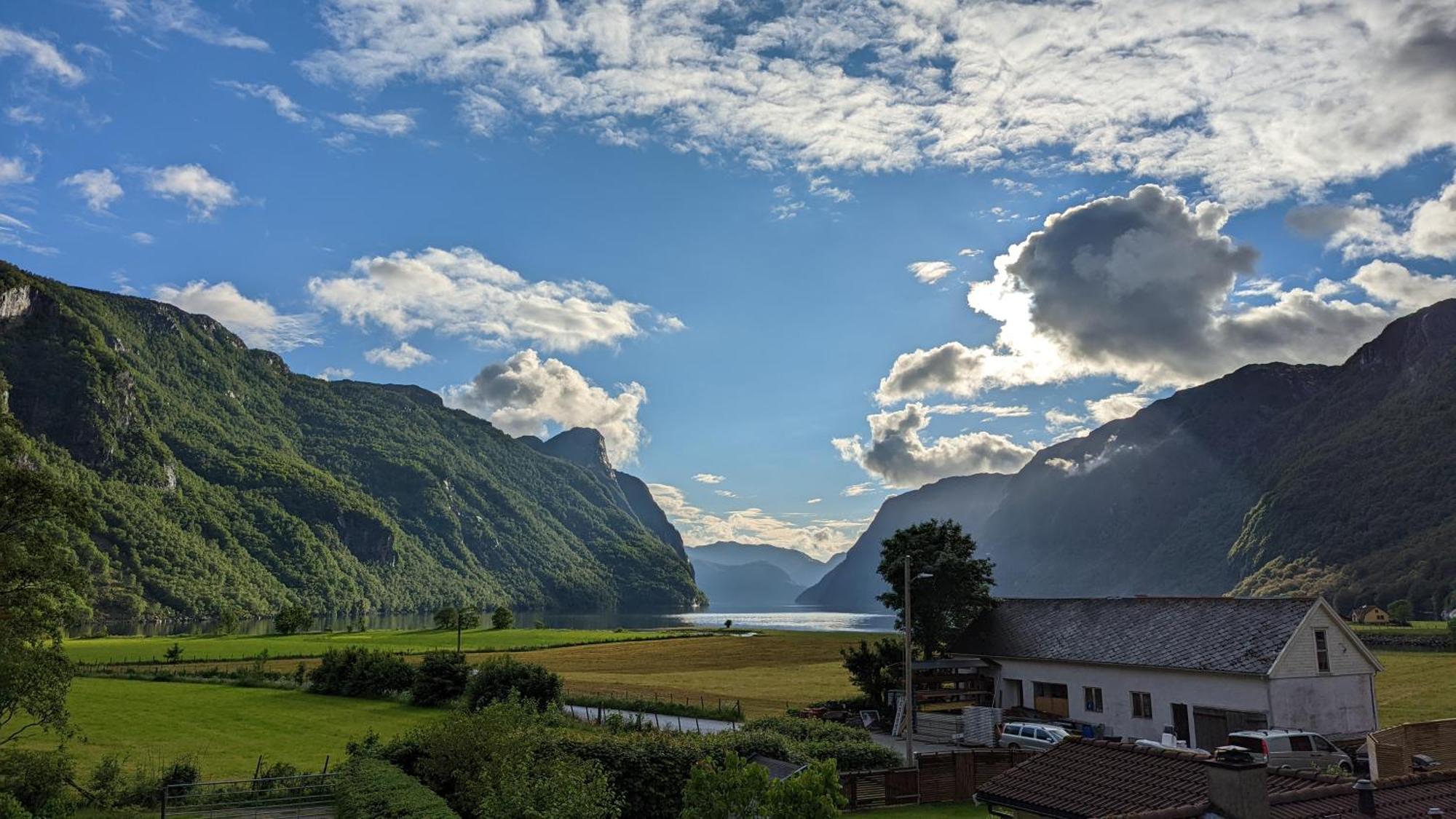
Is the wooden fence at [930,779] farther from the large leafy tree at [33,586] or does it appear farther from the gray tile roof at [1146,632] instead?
the large leafy tree at [33,586]

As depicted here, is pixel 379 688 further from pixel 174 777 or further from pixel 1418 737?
pixel 1418 737

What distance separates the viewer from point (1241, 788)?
12.2 m

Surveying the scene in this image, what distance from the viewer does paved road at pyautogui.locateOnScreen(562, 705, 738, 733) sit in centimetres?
4862

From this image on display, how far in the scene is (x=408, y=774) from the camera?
3375cm

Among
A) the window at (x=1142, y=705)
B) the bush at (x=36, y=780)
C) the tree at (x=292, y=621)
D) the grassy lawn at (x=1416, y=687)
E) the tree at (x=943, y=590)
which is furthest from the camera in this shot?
the tree at (x=292, y=621)

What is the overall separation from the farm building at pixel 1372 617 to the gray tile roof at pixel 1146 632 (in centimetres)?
11490

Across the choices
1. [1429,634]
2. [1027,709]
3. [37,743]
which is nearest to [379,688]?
[37,743]

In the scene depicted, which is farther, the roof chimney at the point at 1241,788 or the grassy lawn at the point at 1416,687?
the grassy lawn at the point at 1416,687

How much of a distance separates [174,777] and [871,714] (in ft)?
Result: 109

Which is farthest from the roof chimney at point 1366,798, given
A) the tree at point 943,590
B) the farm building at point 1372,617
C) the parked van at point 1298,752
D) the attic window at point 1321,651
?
the farm building at point 1372,617

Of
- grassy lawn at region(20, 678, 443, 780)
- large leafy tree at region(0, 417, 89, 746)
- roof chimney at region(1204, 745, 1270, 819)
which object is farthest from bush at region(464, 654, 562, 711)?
roof chimney at region(1204, 745, 1270, 819)

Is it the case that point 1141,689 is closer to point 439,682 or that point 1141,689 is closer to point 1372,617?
point 439,682

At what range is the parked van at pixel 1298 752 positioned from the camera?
1241 inches

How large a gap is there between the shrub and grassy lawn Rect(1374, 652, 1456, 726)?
54.5 m
